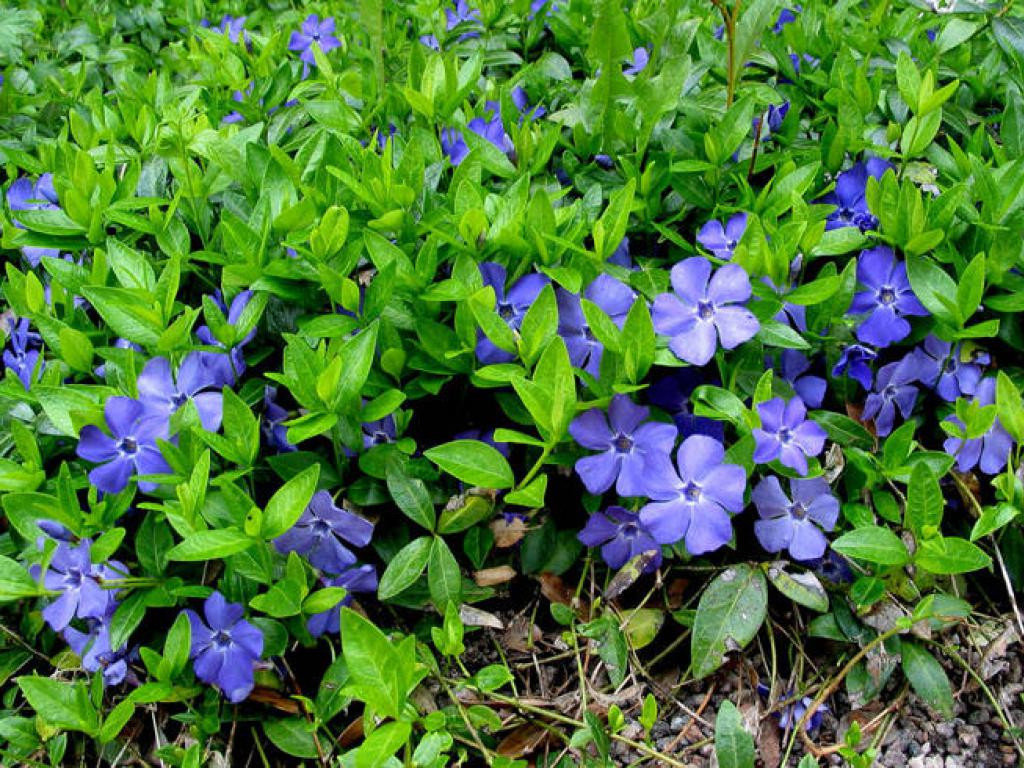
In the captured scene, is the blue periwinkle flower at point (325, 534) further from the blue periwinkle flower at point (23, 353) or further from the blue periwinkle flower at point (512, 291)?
the blue periwinkle flower at point (23, 353)

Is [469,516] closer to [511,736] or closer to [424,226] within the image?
[511,736]

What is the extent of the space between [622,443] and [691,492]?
0.14 meters

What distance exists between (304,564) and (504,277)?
61 cm

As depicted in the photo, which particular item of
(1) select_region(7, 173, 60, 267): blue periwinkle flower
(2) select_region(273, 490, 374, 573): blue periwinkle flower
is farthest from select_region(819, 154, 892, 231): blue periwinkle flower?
(1) select_region(7, 173, 60, 267): blue periwinkle flower

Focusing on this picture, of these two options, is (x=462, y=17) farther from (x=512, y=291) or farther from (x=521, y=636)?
(x=521, y=636)

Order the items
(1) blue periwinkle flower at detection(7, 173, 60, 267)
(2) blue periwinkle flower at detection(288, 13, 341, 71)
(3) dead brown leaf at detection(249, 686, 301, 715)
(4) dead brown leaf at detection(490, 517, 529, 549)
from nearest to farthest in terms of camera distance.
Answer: (3) dead brown leaf at detection(249, 686, 301, 715)
(4) dead brown leaf at detection(490, 517, 529, 549)
(1) blue periwinkle flower at detection(7, 173, 60, 267)
(2) blue periwinkle flower at detection(288, 13, 341, 71)

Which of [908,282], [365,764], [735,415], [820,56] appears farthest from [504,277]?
[820,56]

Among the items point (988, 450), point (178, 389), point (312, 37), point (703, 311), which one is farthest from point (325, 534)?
point (312, 37)

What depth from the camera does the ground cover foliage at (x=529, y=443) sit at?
160 centimetres

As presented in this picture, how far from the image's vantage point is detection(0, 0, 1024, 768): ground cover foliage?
5.26 feet

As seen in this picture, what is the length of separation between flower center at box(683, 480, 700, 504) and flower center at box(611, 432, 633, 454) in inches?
4.4

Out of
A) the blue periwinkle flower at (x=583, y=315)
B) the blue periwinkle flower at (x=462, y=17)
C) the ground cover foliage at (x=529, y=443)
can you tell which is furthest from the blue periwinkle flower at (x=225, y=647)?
the blue periwinkle flower at (x=462, y=17)

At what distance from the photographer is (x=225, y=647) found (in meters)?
1.63

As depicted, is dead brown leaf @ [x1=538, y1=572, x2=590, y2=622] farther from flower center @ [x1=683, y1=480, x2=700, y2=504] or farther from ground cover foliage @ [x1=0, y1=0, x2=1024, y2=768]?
flower center @ [x1=683, y1=480, x2=700, y2=504]
